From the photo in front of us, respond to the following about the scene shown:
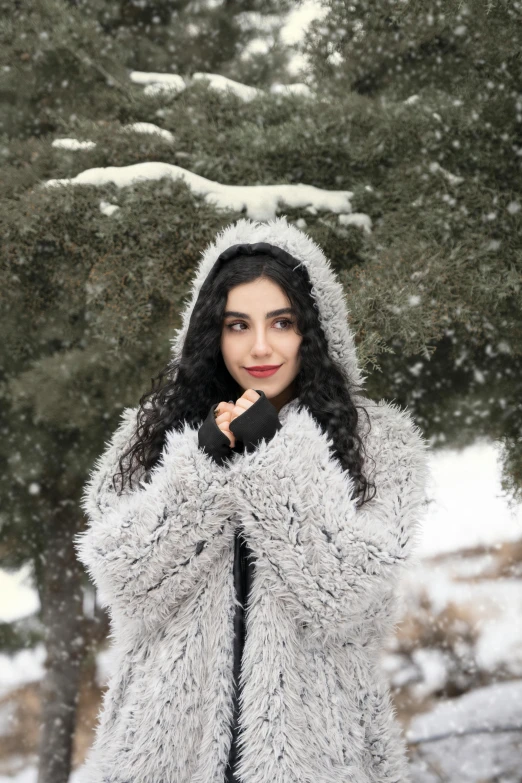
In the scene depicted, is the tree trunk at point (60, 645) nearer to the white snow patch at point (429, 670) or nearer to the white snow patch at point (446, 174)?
the white snow patch at point (429, 670)

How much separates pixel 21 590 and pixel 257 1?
3.58 m

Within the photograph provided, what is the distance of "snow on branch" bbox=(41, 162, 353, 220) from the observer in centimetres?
229

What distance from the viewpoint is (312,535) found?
48.1 inches

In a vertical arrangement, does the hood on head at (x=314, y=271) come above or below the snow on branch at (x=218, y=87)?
below

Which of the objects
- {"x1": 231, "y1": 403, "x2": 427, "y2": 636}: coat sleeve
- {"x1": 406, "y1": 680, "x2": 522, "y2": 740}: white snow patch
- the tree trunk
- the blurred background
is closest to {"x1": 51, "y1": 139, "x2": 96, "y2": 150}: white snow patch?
the blurred background

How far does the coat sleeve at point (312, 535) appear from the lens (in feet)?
3.97

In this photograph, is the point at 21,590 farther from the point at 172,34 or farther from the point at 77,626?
the point at 172,34

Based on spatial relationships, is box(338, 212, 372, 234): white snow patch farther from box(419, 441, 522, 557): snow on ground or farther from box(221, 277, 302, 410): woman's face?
box(419, 441, 522, 557): snow on ground

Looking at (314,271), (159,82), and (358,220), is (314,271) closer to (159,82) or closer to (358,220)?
(358,220)

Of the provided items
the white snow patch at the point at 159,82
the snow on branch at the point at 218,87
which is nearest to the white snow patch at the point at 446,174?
the snow on branch at the point at 218,87

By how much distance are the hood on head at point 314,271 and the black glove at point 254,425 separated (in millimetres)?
370

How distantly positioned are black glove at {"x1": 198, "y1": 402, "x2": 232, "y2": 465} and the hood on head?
1.43 feet

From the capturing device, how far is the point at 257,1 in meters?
3.19

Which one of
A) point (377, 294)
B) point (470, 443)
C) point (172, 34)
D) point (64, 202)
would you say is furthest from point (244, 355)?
point (172, 34)
